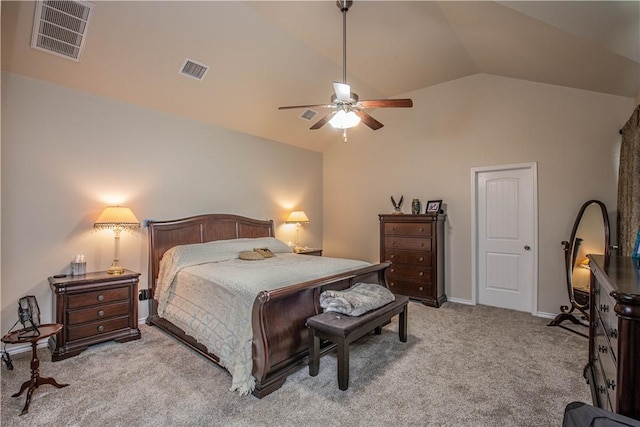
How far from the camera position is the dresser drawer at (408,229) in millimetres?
4591

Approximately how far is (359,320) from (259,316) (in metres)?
0.82

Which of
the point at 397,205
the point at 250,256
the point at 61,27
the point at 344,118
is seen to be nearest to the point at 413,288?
the point at 397,205

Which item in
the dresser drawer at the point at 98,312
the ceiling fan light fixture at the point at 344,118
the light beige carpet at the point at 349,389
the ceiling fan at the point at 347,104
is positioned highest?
the ceiling fan at the point at 347,104

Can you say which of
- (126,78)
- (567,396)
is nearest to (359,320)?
(567,396)

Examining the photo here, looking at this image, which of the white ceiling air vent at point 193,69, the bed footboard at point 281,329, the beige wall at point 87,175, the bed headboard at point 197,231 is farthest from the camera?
the bed headboard at point 197,231

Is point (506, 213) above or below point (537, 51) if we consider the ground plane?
below

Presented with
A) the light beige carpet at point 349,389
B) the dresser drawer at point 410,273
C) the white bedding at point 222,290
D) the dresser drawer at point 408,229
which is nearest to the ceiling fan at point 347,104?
the white bedding at point 222,290

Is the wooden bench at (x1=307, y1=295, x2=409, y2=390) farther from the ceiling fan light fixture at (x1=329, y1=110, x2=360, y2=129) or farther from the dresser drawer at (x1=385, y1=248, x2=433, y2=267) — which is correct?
the dresser drawer at (x1=385, y1=248, x2=433, y2=267)

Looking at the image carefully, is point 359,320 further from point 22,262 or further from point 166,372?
point 22,262

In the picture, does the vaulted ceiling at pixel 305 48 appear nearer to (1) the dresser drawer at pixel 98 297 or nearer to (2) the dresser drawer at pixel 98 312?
(1) the dresser drawer at pixel 98 297

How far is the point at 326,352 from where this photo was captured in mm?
2818

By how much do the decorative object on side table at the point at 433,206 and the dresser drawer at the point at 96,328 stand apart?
166 inches

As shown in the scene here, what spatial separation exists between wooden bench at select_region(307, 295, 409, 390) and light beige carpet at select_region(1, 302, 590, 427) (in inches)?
5.6

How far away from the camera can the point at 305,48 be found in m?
3.89
